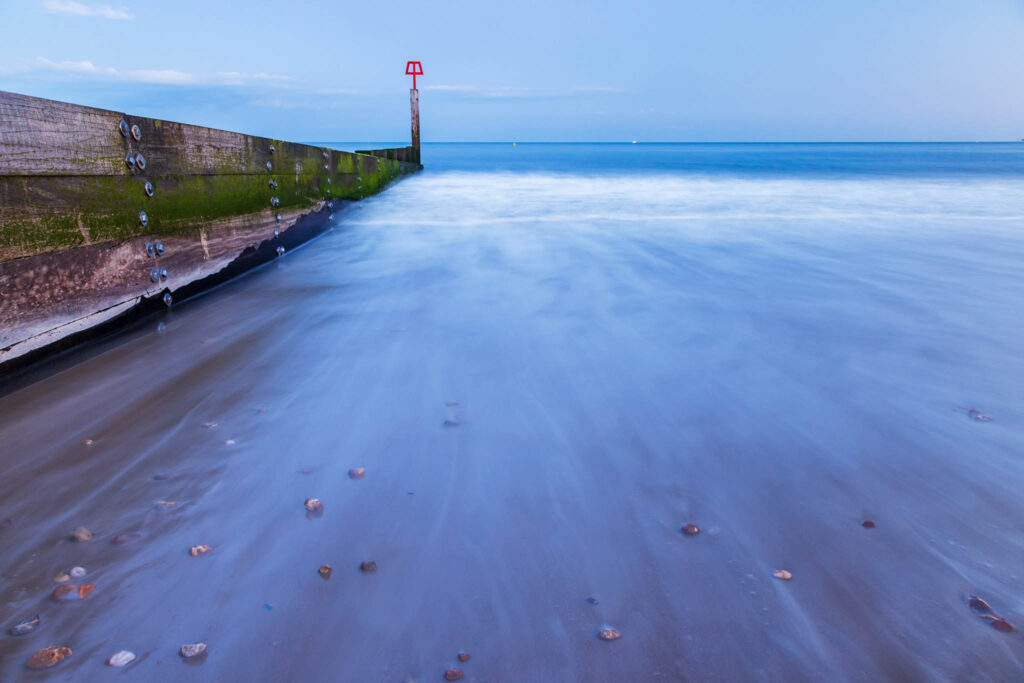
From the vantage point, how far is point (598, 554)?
1778 mm

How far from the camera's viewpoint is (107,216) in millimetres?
3471

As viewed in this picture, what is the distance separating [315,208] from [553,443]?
6.82 metres

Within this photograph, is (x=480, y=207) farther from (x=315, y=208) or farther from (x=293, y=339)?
(x=293, y=339)

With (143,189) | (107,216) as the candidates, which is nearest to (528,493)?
(107,216)

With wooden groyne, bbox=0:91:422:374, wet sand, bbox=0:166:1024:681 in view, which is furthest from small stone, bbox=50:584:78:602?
wooden groyne, bbox=0:91:422:374

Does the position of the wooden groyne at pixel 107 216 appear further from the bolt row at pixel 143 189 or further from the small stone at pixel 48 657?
the small stone at pixel 48 657

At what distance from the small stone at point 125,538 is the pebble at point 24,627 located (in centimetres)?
32

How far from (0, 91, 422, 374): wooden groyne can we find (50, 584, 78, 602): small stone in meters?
1.72

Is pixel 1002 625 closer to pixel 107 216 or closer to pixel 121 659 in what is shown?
pixel 121 659

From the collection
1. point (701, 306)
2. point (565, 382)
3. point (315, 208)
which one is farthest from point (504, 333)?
point (315, 208)

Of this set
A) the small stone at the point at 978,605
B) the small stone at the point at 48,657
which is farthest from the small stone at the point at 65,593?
the small stone at the point at 978,605

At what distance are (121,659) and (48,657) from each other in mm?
166

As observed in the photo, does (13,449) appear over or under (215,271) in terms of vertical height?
under

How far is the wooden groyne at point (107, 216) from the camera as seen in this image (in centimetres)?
281
